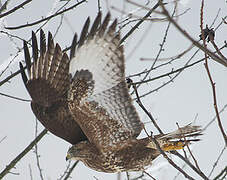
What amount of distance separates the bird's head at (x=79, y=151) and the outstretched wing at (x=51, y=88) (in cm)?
12

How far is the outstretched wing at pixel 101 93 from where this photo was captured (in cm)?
350

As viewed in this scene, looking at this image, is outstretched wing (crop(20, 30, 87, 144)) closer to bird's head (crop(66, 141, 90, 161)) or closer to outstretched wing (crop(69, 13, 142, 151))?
bird's head (crop(66, 141, 90, 161))

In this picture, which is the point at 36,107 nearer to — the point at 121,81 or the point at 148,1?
the point at 121,81

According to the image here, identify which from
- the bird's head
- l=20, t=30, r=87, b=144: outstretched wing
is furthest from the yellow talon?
l=20, t=30, r=87, b=144: outstretched wing

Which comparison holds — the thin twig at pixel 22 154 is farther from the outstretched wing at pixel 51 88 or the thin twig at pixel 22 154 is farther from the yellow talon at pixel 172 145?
the yellow talon at pixel 172 145

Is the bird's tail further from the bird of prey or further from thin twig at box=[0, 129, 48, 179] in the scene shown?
thin twig at box=[0, 129, 48, 179]

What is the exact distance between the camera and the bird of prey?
11.5 feet

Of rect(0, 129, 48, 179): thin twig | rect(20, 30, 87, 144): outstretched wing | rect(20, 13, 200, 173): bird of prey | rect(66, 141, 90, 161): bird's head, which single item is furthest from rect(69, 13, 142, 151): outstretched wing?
rect(0, 129, 48, 179): thin twig

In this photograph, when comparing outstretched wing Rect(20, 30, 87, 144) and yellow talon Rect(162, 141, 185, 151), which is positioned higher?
outstretched wing Rect(20, 30, 87, 144)

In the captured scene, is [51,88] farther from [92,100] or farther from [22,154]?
[22,154]

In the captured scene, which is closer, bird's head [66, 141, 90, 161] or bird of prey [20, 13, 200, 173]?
bird of prey [20, 13, 200, 173]

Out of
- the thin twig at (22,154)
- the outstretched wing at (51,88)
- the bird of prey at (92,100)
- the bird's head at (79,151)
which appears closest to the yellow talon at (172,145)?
the bird of prey at (92,100)

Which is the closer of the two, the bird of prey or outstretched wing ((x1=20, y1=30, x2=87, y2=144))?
the bird of prey

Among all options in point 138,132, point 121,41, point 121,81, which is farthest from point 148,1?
point 138,132
